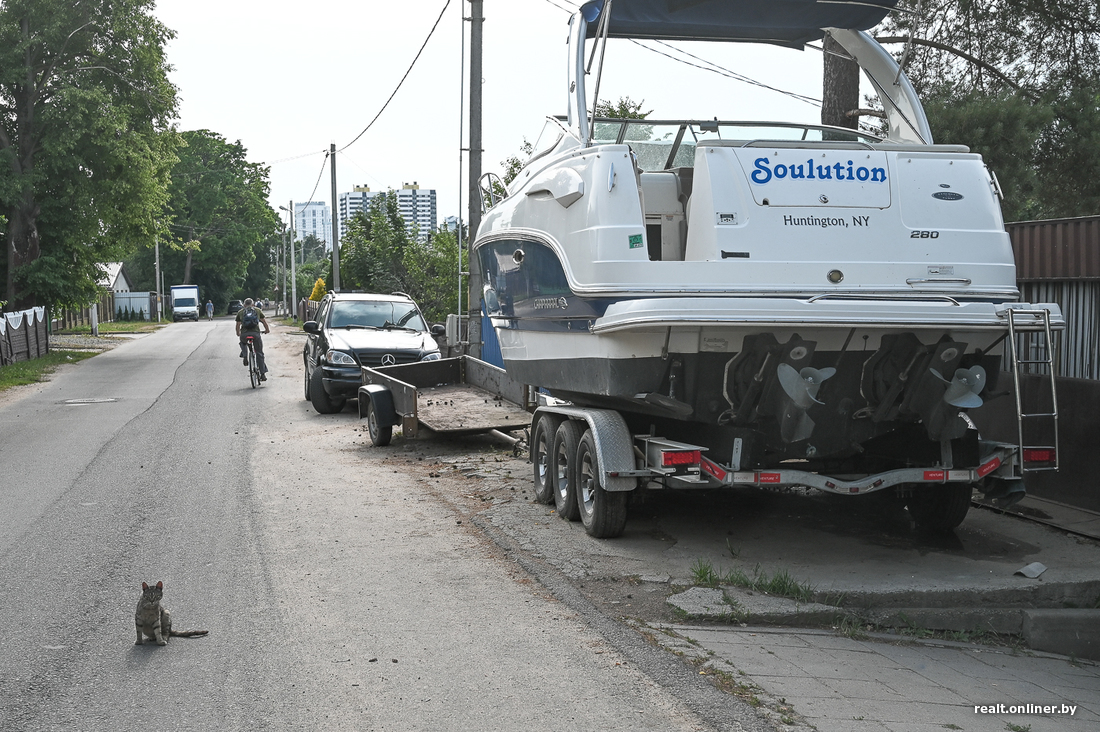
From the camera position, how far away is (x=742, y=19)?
30.2 feet

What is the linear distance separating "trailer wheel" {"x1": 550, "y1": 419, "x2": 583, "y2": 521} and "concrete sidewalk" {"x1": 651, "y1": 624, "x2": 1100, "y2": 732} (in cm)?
250

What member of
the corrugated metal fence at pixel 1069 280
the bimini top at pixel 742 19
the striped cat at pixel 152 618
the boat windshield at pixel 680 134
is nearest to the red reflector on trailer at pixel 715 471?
the boat windshield at pixel 680 134

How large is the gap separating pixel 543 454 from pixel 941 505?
338 centimetres

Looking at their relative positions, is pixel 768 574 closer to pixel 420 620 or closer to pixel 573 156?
pixel 420 620

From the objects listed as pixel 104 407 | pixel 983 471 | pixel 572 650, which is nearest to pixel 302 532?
pixel 572 650

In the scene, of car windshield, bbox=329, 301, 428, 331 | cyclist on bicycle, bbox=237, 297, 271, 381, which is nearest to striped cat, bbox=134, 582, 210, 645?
car windshield, bbox=329, 301, 428, 331

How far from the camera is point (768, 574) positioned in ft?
21.4

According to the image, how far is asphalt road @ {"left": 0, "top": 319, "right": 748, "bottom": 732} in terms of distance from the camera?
4387 mm

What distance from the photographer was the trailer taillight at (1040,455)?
677 cm

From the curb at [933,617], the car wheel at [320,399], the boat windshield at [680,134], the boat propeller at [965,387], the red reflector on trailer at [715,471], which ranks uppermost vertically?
the boat windshield at [680,134]

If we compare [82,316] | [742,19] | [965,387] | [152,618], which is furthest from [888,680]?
[82,316]

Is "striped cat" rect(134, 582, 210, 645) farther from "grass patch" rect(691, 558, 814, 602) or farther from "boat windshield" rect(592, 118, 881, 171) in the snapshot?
"boat windshield" rect(592, 118, 881, 171)

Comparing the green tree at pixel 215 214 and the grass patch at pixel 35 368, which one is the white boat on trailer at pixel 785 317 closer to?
the grass patch at pixel 35 368

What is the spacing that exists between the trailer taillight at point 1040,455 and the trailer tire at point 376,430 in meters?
7.68
